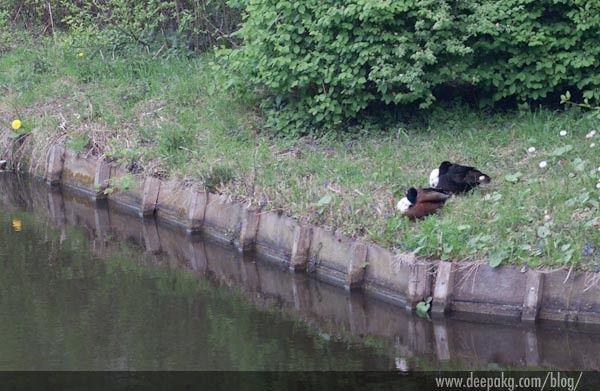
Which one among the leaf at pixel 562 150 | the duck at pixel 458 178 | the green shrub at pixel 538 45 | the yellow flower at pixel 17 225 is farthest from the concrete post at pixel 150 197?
the leaf at pixel 562 150

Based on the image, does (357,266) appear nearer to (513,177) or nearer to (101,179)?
(513,177)

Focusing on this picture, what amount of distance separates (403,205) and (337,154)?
178cm

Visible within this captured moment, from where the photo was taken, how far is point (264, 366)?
26.6ft

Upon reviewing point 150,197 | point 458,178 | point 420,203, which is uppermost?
point 150,197

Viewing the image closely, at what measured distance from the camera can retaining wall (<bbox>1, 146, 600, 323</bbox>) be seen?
8.43m

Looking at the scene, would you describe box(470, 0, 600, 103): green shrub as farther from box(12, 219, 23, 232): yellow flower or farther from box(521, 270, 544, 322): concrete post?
box(12, 219, 23, 232): yellow flower

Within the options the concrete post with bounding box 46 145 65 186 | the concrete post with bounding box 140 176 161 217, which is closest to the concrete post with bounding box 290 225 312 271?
the concrete post with bounding box 140 176 161 217

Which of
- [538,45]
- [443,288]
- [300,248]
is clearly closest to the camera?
[443,288]

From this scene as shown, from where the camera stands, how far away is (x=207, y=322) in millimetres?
9008

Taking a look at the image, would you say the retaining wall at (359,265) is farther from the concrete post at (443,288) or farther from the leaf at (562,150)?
the leaf at (562,150)

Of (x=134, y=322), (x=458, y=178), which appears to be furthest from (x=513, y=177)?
(x=134, y=322)

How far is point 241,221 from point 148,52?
5130 millimetres

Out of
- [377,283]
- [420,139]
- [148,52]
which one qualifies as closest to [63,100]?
[148,52]

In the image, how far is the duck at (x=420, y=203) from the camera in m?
9.29
